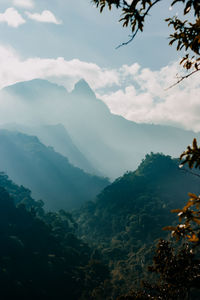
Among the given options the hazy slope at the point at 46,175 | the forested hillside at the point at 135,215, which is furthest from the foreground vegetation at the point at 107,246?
the hazy slope at the point at 46,175

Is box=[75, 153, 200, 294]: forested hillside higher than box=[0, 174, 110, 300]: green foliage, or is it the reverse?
box=[75, 153, 200, 294]: forested hillside

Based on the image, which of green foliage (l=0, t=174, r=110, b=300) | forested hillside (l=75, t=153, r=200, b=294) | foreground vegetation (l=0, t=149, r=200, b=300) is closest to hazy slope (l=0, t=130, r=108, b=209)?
foreground vegetation (l=0, t=149, r=200, b=300)

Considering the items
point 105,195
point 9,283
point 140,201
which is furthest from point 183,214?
point 105,195

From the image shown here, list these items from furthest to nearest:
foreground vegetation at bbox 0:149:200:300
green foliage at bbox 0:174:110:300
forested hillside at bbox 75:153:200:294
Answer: forested hillside at bbox 75:153:200:294 → green foliage at bbox 0:174:110:300 → foreground vegetation at bbox 0:149:200:300

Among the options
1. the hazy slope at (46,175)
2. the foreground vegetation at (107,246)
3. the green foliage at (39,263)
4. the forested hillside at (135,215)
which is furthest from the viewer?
the hazy slope at (46,175)

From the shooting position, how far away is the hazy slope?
119 meters

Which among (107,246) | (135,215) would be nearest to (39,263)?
(107,246)

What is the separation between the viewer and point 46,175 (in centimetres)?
13638

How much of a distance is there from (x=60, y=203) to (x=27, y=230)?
70.6 m

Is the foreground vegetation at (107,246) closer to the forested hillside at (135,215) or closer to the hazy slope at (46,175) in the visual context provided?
the forested hillside at (135,215)

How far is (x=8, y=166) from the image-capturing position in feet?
446

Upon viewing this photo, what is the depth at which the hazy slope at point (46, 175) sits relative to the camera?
389ft

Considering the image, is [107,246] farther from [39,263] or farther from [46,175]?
[46,175]

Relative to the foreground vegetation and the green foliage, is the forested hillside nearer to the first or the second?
the foreground vegetation
